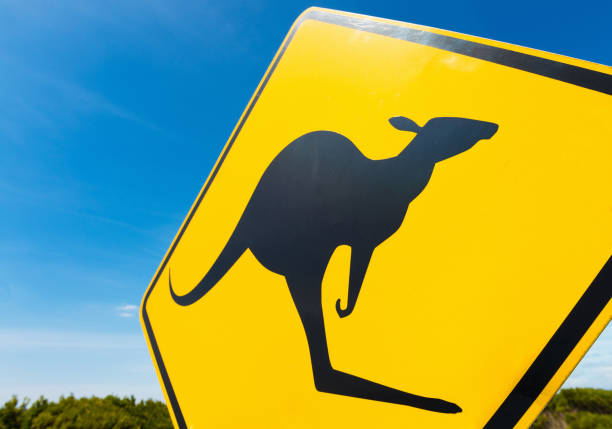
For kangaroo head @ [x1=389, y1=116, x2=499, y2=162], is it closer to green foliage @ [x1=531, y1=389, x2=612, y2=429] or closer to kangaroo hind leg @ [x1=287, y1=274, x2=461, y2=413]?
kangaroo hind leg @ [x1=287, y1=274, x2=461, y2=413]

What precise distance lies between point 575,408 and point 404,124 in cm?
1146

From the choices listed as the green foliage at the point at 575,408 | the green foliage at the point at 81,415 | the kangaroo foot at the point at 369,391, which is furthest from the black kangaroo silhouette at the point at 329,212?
the green foliage at the point at 575,408

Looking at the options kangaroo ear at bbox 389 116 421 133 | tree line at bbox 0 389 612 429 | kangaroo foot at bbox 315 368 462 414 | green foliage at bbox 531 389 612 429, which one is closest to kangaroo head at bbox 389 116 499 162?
kangaroo ear at bbox 389 116 421 133

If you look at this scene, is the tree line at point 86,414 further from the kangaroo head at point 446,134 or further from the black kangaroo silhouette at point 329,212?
the kangaroo head at point 446,134

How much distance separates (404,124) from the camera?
1315 mm

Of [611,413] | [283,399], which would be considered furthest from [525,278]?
[611,413]

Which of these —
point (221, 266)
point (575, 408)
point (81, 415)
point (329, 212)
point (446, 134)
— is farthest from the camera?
point (575, 408)

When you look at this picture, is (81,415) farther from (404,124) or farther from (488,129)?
(488,129)

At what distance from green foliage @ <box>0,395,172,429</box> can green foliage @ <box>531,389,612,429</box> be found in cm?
955

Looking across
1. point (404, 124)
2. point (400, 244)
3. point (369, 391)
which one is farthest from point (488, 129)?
point (369, 391)

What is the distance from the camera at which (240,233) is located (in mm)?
1628

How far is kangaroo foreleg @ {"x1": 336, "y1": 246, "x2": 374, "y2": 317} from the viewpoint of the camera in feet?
4.03

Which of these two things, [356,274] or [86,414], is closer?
[356,274]

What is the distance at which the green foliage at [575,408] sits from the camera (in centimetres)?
830
